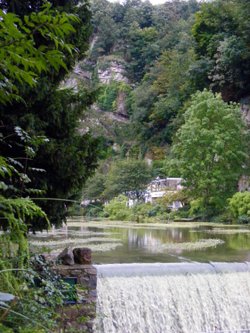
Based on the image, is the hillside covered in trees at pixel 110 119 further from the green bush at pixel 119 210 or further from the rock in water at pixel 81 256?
the rock in water at pixel 81 256

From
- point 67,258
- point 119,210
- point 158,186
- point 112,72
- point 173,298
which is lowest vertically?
point 173,298

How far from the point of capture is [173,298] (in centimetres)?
702

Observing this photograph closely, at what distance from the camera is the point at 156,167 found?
34562mm

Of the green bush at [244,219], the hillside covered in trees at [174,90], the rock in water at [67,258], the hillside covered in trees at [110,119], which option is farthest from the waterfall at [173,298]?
the green bush at [244,219]

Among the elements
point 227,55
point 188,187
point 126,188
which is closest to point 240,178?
point 188,187

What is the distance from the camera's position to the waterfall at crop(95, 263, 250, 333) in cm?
665

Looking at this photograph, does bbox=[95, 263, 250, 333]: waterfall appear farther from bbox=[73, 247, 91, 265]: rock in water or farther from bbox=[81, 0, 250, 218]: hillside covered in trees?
bbox=[81, 0, 250, 218]: hillside covered in trees

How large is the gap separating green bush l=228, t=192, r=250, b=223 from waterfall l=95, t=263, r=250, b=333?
42.4ft

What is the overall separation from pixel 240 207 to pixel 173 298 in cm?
1427

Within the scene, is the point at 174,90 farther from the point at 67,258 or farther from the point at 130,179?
the point at 67,258

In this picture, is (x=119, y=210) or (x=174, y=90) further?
(x=174, y=90)

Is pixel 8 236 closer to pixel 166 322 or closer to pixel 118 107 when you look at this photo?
pixel 166 322

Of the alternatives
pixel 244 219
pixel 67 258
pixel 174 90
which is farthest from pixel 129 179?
pixel 67 258

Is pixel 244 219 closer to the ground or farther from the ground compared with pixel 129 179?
closer to the ground
